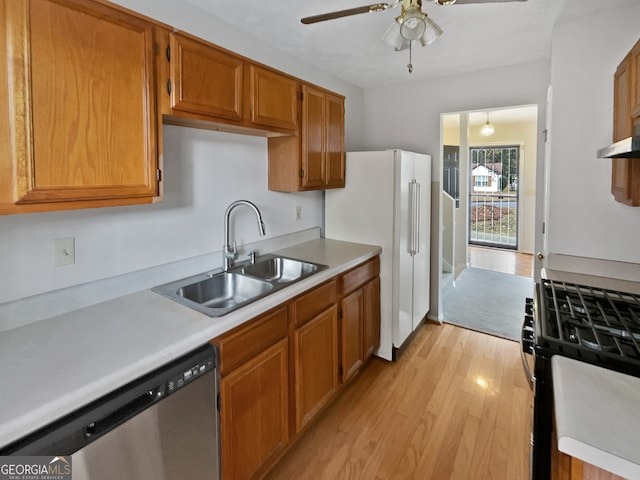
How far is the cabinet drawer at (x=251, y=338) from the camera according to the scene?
1370mm

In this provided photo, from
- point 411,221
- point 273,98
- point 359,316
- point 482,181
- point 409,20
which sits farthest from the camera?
point 482,181

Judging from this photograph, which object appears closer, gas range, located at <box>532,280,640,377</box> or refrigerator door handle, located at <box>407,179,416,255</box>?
gas range, located at <box>532,280,640,377</box>

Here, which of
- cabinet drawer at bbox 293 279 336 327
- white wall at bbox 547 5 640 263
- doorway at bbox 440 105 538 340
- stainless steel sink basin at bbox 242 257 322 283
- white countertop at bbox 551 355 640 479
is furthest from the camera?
doorway at bbox 440 105 538 340

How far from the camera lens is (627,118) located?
1567 millimetres

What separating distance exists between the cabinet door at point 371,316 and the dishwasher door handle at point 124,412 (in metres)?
1.62

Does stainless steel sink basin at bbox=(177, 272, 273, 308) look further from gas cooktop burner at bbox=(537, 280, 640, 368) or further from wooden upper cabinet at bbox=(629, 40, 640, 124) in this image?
wooden upper cabinet at bbox=(629, 40, 640, 124)

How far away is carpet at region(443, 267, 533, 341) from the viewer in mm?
3406

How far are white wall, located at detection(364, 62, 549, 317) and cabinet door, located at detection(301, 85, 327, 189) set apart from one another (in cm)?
131

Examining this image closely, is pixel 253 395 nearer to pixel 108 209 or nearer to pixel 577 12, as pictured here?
pixel 108 209

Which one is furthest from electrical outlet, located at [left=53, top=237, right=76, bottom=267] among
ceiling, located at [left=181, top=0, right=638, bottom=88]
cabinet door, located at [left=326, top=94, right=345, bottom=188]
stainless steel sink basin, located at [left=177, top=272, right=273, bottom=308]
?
cabinet door, located at [left=326, top=94, right=345, bottom=188]

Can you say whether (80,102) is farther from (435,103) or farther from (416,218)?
(435,103)

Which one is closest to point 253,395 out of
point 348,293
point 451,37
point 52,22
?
point 348,293

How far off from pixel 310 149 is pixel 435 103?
1616mm

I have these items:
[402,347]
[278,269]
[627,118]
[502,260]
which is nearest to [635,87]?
[627,118]
